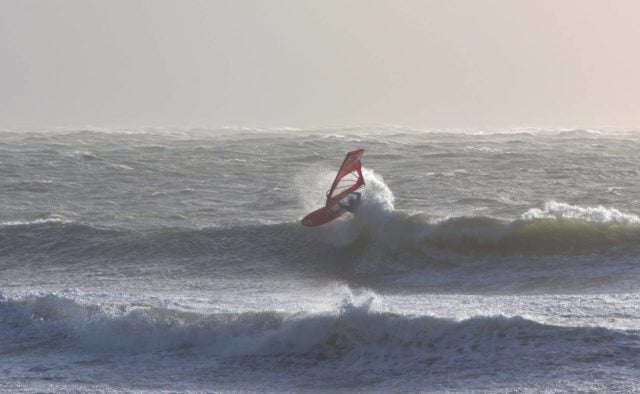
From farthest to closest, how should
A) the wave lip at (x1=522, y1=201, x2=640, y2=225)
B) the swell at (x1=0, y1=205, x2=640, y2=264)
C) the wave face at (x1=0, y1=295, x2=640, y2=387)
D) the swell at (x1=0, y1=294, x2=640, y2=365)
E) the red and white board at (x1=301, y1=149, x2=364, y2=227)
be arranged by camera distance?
the red and white board at (x1=301, y1=149, x2=364, y2=227) < the wave lip at (x1=522, y1=201, x2=640, y2=225) < the swell at (x1=0, y1=205, x2=640, y2=264) < the swell at (x1=0, y1=294, x2=640, y2=365) < the wave face at (x1=0, y1=295, x2=640, y2=387)

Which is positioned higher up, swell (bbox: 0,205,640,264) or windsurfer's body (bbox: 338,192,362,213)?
windsurfer's body (bbox: 338,192,362,213)

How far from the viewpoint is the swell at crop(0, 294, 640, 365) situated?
1154 cm

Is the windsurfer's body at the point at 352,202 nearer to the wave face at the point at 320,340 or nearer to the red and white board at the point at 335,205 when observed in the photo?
the red and white board at the point at 335,205

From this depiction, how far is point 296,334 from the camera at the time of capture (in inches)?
501

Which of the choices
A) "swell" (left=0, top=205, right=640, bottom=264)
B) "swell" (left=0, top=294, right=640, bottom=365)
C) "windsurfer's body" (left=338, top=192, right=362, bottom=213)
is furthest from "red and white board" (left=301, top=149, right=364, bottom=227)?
"swell" (left=0, top=294, right=640, bottom=365)

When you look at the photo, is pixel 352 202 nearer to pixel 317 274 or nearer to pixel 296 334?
pixel 317 274

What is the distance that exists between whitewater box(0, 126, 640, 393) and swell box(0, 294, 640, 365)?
0.03 m

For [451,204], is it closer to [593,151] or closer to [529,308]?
[529,308]

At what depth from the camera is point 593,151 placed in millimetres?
35062

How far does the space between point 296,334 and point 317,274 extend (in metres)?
5.99

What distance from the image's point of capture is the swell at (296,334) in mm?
11539

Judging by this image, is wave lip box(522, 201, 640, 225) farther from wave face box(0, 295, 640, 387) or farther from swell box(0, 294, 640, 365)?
wave face box(0, 295, 640, 387)

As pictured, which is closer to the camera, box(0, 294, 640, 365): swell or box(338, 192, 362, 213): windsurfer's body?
box(0, 294, 640, 365): swell

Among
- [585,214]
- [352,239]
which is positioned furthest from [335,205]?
[585,214]
